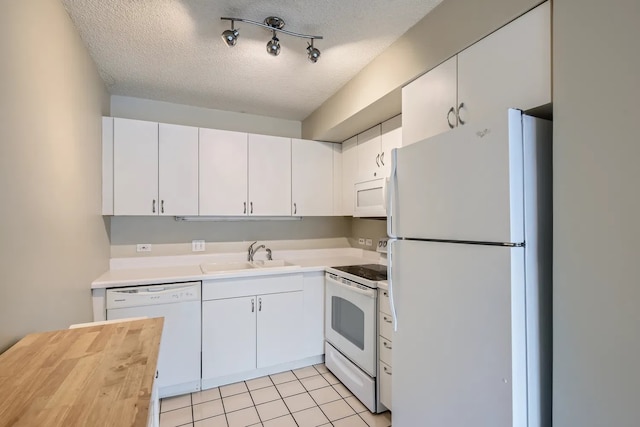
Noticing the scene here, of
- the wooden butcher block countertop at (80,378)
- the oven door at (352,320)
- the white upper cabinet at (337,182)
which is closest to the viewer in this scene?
the wooden butcher block countertop at (80,378)

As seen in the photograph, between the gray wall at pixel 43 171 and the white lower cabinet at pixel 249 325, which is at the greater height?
the gray wall at pixel 43 171

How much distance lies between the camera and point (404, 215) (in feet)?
5.29

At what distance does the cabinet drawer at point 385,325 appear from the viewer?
1985mm

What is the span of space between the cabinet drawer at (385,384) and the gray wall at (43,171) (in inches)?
72.4

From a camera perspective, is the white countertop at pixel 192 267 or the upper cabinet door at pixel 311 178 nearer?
the white countertop at pixel 192 267

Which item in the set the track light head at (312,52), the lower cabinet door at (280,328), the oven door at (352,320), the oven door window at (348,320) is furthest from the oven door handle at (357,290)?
A: the track light head at (312,52)

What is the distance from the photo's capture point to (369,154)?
9.04ft

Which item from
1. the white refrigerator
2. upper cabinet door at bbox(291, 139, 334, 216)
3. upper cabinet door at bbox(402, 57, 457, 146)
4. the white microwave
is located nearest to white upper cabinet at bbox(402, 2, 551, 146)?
upper cabinet door at bbox(402, 57, 457, 146)

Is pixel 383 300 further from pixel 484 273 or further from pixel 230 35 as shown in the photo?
pixel 230 35

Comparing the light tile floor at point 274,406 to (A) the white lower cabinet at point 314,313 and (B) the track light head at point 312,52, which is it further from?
(B) the track light head at point 312,52

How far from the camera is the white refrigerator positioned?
3.72 ft

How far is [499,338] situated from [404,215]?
69 cm

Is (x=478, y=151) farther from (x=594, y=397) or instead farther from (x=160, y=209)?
(x=160, y=209)

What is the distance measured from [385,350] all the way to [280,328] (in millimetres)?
985
